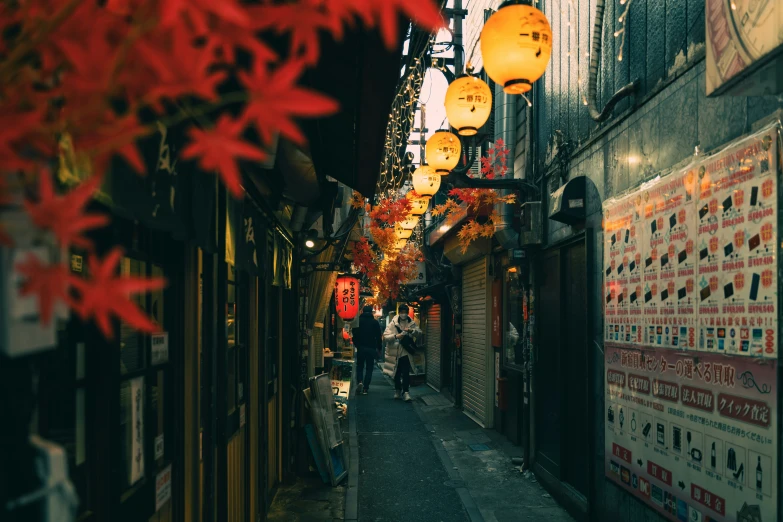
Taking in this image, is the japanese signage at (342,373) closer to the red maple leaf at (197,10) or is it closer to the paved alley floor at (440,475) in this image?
the paved alley floor at (440,475)

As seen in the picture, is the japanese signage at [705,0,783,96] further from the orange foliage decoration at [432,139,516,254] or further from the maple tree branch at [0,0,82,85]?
the orange foliage decoration at [432,139,516,254]

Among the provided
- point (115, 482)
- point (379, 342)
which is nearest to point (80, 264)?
point (115, 482)

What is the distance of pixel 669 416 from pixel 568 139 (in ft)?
16.4

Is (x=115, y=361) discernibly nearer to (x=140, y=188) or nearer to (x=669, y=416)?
(x=140, y=188)

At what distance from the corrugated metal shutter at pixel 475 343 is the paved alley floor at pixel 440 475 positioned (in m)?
0.50

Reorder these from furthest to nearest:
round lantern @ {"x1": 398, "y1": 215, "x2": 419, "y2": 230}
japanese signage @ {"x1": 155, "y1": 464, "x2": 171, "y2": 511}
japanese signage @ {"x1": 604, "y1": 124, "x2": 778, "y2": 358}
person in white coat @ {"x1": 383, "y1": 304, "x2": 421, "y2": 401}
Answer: person in white coat @ {"x1": 383, "y1": 304, "x2": 421, "y2": 401} → round lantern @ {"x1": 398, "y1": 215, "x2": 419, "y2": 230} → japanese signage @ {"x1": 604, "y1": 124, "x2": 778, "y2": 358} → japanese signage @ {"x1": 155, "y1": 464, "x2": 171, "y2": 511}

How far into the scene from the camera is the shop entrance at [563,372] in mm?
9094

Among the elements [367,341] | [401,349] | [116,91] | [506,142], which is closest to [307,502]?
[506,142]

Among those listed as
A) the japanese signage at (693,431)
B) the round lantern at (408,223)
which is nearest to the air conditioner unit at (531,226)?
the japanese signage at (693,431)

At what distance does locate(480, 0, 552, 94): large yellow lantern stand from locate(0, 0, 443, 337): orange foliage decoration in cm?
592

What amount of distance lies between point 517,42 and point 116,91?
6.20m

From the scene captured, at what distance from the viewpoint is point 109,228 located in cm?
332

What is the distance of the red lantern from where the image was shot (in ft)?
67.2

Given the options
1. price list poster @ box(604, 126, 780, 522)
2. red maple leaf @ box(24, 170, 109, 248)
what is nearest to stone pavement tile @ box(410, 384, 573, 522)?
price list poster @ box(604, 126, 780, 522)
